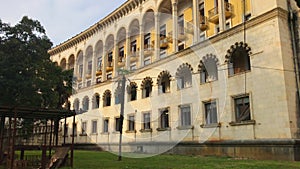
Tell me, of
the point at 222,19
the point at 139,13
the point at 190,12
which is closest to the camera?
the point at 222,19

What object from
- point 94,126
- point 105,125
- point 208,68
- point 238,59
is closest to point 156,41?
point 208,68

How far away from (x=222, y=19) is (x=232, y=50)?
3.08 m

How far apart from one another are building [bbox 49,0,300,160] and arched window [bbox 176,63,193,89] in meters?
0.09

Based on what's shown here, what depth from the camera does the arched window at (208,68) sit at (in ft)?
71.5

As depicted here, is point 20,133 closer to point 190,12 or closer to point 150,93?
point 150,93

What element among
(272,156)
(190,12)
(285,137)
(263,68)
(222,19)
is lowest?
(272,156)

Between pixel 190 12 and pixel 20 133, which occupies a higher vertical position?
pixel 190 12

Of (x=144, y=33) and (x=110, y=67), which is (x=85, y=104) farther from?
(x=144, y=33)

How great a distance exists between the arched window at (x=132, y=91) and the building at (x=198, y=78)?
0.37 feet

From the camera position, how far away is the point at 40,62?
18.4 m

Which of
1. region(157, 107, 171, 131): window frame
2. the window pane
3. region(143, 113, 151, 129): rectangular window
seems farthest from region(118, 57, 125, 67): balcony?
the window pane

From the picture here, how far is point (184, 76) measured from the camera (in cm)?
2459

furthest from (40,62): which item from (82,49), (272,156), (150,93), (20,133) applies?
(82,49)

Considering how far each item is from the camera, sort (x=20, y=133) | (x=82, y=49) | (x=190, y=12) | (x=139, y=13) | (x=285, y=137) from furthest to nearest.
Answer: (x=82, y=49) → (x=139, y=13) → (x=190, y=12) → (x=20, y=133) → (x=285, y=137)
